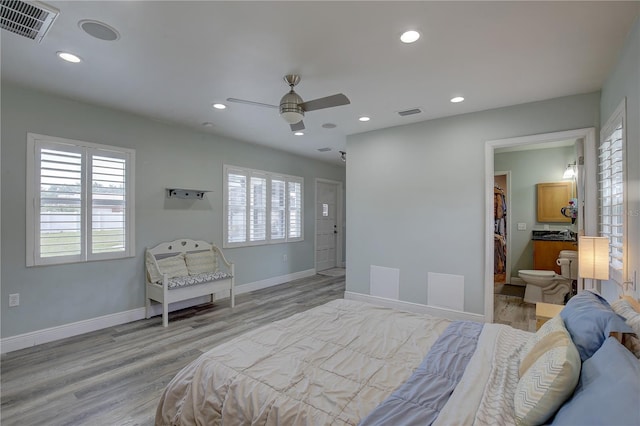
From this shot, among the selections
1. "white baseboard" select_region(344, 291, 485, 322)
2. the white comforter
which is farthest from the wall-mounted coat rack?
the white comforter

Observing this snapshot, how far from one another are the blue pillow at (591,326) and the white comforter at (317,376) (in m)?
0.34

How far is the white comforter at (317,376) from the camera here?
4.12 feet

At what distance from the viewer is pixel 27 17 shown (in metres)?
1.99

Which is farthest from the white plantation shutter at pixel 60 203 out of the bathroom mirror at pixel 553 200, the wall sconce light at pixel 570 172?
the wall sconce light at pixel 570 172

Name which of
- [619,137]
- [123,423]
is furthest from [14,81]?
[619,137]

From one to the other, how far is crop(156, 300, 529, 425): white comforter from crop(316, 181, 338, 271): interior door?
5.19 metres

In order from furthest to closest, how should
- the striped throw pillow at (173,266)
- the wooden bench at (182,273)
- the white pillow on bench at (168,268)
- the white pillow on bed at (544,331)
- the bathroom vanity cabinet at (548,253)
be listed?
the bathroom vanity cabinet at (548,253), the striped throw pillow at (173,266), the white pillow on bench at (168,268), the wooden bench at (182,273), the white pillow on bed at (544,331)

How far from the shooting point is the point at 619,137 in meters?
2.33

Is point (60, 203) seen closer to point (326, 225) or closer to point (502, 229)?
point (326, 225)

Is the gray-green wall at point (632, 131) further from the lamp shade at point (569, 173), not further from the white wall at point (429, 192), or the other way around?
the lamp shade at point (569, 173)

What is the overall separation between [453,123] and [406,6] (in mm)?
2393

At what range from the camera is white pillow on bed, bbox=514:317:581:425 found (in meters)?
1.07

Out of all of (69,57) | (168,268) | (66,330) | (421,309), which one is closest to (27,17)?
(69,57)

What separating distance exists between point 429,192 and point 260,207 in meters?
3.14
